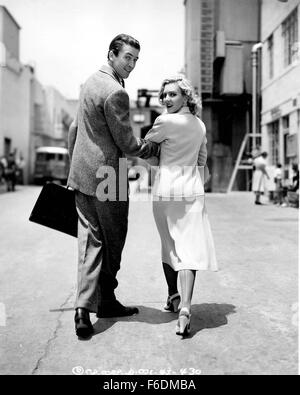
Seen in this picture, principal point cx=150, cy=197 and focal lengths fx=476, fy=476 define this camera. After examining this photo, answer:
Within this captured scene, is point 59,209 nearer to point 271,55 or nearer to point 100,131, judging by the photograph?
point 100,131

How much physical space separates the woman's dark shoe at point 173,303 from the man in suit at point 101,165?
1.92ft

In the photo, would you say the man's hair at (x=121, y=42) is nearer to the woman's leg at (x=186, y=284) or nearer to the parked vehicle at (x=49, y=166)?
the woman's leg at (x=186, y=284)

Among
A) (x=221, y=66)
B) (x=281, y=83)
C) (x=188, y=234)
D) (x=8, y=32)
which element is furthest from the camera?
(x=8, y=32)

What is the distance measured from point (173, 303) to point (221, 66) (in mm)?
22654

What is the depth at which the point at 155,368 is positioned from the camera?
8.05 ft

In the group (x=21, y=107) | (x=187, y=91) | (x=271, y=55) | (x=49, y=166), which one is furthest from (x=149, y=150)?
(x=21, y=107)

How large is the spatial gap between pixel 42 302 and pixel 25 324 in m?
0.59

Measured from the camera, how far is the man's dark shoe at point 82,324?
2.90 m

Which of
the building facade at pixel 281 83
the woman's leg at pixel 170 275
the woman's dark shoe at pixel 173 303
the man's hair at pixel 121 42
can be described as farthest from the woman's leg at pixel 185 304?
the building facade at pixel 281 83

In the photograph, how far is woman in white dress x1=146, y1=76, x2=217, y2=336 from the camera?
308 cm

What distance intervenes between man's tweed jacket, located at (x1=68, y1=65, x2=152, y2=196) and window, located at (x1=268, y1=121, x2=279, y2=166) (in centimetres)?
1713

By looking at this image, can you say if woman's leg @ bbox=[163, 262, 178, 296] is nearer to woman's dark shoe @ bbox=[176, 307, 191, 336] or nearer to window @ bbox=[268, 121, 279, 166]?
woman's dark shoe @ bbox=[176, 307, 191, 336]

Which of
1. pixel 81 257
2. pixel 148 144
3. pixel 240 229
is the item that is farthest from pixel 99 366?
pixel 240 229

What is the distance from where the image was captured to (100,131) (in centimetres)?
300
